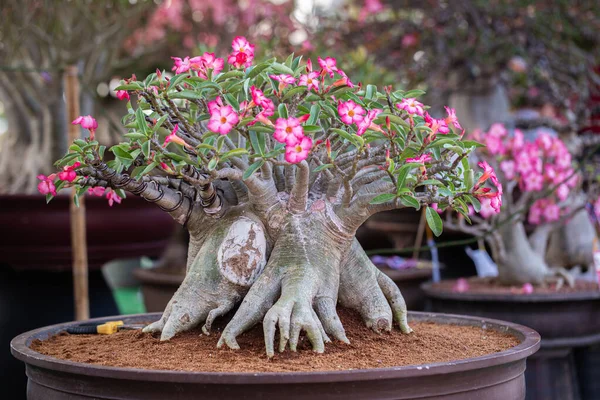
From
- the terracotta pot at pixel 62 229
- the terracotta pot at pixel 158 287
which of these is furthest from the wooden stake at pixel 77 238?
the terracotta pot at pixel 158 287

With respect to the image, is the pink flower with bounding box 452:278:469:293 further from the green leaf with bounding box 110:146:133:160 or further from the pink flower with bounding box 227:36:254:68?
the green leaf with bounding box 110:146:133:160

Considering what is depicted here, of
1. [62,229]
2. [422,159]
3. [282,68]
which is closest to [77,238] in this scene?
[62,229]

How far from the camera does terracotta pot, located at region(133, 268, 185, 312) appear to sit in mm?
2897

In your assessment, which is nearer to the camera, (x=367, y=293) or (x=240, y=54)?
(x=240, y=54)

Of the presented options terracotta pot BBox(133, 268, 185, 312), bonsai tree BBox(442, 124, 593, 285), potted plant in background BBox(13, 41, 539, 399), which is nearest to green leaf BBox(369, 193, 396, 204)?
potted plant in background BBox(13, 41, 539, 399)

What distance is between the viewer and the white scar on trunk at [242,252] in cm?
140

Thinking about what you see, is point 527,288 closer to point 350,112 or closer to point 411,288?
point 411,288

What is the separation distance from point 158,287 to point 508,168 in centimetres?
143

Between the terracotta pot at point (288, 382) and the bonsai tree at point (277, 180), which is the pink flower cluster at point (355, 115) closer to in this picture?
the bonsai tree at point (277, 180)

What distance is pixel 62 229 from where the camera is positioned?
2.66 m

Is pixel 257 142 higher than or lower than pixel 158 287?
higher

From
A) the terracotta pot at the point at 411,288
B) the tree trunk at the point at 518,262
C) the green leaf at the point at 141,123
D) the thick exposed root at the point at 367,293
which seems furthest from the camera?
the terracotta pot at the point at 411,288

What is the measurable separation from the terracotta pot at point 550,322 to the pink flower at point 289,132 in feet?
5.07

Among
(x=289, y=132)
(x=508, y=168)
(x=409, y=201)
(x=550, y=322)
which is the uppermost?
(x=508, y=168)
